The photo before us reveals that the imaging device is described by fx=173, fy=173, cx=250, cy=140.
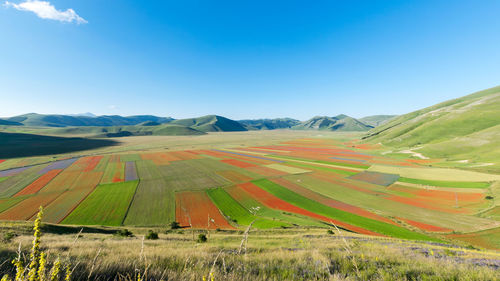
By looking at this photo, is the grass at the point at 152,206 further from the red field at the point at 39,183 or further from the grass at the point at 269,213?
the red field at the point at 39,183

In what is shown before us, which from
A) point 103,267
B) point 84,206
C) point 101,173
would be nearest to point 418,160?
point 103,267

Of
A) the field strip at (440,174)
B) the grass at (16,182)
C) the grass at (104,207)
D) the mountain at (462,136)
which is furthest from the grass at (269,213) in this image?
the mountain at (462,136)

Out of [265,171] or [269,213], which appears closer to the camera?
[269,213]

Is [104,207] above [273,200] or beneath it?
above

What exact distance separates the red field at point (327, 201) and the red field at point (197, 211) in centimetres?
2213

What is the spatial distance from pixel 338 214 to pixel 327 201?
5.82m

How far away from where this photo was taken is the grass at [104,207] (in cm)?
3044

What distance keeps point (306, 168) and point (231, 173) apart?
30027mm

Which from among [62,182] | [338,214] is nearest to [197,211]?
[338,214]

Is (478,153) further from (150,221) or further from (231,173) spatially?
(150,221)

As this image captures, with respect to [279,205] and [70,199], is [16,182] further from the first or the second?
[279,205]

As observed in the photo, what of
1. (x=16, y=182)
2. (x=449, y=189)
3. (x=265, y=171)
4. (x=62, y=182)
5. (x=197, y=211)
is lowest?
(x=197, y=211)

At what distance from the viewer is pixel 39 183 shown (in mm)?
49219

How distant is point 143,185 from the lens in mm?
48656
